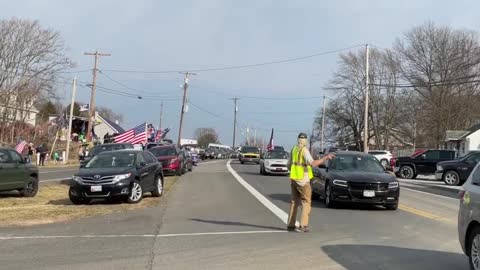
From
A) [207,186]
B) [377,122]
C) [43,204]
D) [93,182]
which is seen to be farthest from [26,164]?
[377,122]

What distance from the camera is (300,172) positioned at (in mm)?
11344

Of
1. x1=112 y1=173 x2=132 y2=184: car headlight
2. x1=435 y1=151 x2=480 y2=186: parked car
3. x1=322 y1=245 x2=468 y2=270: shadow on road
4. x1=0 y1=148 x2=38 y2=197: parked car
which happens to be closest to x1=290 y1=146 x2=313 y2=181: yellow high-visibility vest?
x1=322 y1=245 x2=468 y2=270: shadow on road

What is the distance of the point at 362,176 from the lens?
15594 millimetres

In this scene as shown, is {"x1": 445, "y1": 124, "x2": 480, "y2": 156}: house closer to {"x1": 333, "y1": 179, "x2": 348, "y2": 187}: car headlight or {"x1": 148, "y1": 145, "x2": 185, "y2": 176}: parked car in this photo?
{"x1": 148, "y1": 145, "x2": 185, "y2": 176}: parked car

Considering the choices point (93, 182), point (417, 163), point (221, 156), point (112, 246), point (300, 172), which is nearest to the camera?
point (112, 246)

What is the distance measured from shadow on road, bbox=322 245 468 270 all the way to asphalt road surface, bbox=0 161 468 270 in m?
0.01

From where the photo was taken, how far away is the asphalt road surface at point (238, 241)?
8500 millimetres

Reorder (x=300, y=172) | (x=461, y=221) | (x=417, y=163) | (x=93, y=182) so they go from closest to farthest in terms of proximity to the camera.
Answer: (x=461, y=221) → (x=300, y=172) → (x=93, y=182) → (x=417, y=163)

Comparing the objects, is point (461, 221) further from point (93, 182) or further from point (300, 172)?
point (93, 182)

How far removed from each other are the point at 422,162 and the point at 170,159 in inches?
583

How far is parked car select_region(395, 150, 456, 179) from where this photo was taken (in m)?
35.1

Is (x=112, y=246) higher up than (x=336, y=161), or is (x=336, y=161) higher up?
(x=336, y=161)

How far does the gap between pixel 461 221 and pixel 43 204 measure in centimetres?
1222

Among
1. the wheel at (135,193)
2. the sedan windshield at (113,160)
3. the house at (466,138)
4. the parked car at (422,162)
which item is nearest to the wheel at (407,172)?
the parked car at (422,162)
